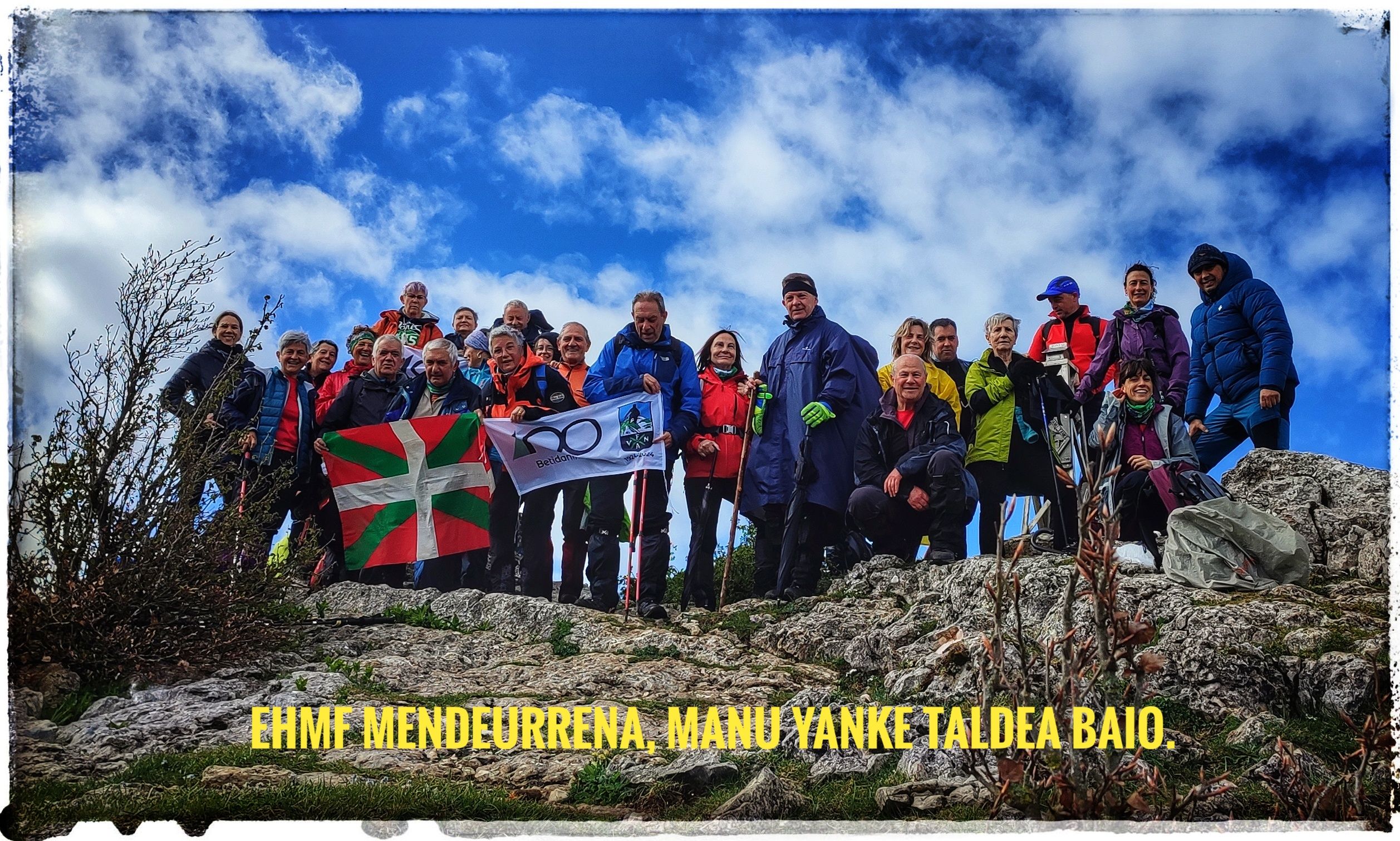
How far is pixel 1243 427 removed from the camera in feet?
29.8

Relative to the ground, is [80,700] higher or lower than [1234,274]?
lower

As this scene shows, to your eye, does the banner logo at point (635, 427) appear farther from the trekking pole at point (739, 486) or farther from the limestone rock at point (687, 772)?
the limestone rock at point (687, 772)

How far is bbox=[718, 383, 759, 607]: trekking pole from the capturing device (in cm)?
965

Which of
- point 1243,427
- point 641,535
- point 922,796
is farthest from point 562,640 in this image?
point 1243,427

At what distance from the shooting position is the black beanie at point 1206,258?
29.8 feet

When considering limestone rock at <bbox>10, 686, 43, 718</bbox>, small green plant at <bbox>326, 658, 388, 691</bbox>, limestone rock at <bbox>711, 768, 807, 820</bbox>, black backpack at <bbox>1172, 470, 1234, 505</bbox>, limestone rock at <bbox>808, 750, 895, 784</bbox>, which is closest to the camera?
limestone rock at <bbox>711, 768, 807, 820</bbox>

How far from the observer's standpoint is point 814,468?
31.3ft

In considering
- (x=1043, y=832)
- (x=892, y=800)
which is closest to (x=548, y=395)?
(x=892, y=800)

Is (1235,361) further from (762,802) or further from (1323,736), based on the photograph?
(762,802)

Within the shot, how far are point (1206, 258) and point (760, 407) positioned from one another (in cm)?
381

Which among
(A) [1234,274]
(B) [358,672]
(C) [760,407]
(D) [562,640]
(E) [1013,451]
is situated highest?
(A) [1234,274]

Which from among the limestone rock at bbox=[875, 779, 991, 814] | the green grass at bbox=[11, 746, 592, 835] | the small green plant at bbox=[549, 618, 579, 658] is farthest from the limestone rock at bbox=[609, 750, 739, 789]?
the small green plant at bbox=[549, 618, 579, 658]

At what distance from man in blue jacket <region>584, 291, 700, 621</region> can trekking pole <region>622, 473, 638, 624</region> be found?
24 millimetres
